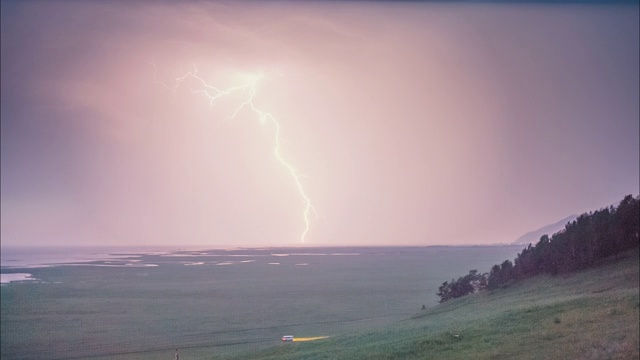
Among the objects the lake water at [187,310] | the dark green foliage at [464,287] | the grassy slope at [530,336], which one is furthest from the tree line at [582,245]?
the lake water at [187,310]

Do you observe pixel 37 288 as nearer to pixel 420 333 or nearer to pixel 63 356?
pixel 63 356

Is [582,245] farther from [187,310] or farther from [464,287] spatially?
[187,310]

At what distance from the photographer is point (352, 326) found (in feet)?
93.7

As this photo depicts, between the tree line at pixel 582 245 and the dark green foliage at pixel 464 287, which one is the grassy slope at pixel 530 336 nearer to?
the tree line at pixel 582 245

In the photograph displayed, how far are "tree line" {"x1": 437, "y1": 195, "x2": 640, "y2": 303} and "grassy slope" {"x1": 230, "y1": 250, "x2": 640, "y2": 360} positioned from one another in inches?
145

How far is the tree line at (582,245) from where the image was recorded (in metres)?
26.1

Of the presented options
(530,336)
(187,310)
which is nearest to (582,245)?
(530,336)

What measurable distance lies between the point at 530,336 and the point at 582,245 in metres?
14.8

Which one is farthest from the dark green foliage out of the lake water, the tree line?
the lake water

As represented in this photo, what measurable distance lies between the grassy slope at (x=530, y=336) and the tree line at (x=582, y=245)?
368cm

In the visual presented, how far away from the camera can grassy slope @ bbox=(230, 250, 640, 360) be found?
40.6 ft

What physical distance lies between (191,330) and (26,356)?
8.65 meters

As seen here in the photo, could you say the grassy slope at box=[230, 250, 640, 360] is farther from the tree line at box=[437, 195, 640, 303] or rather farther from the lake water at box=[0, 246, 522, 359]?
the lake water at box=[0, 246, 522, 359]

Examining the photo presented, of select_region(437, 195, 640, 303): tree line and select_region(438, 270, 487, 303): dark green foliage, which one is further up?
select_region(437, 195, 640, 303): tree line
